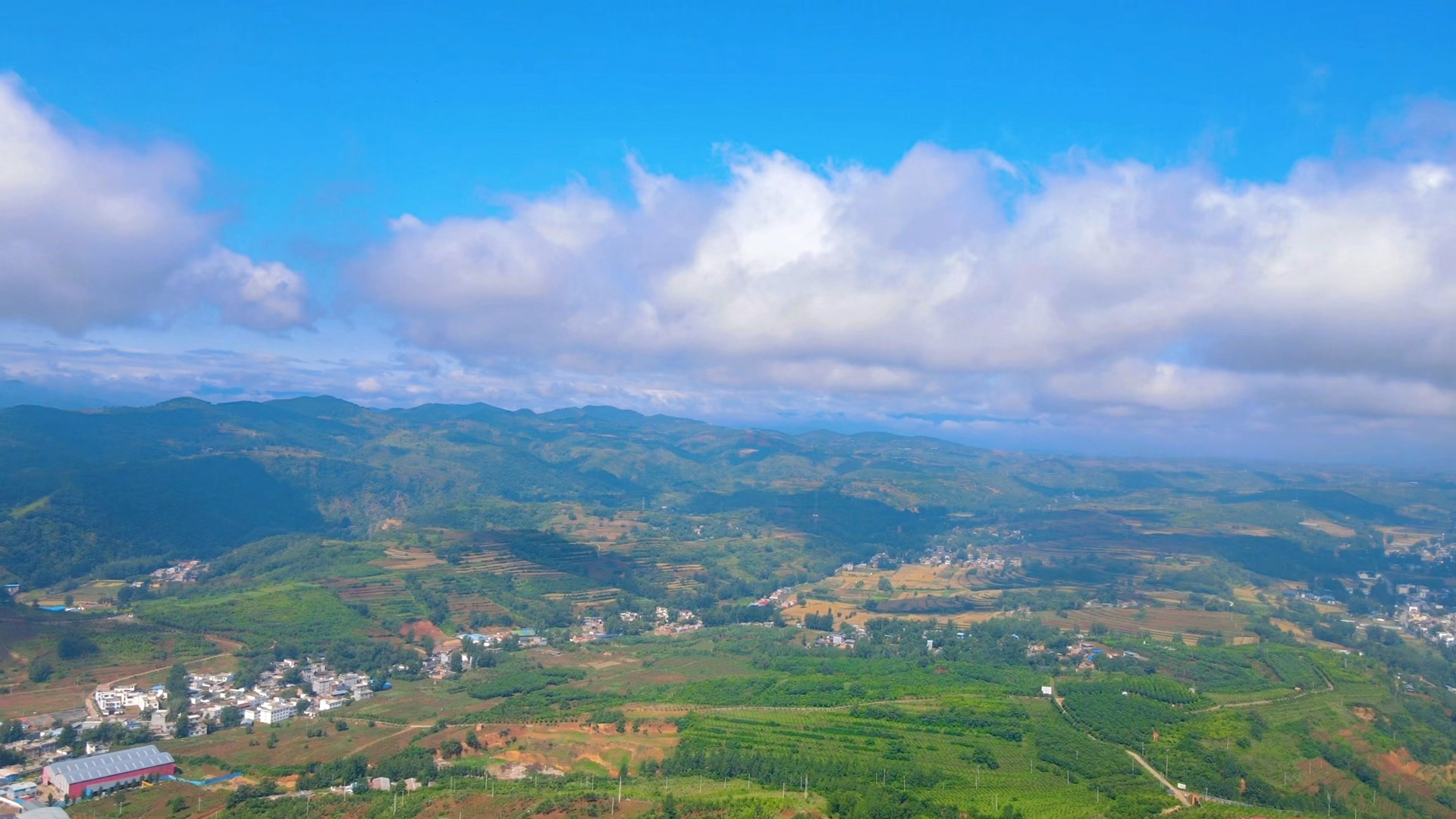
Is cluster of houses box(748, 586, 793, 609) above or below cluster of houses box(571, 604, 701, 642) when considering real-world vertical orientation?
below

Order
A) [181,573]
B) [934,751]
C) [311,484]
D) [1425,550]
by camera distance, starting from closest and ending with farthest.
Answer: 1. [934,751]
2. [181,573]
3. [1425,550]
4. [311,484]

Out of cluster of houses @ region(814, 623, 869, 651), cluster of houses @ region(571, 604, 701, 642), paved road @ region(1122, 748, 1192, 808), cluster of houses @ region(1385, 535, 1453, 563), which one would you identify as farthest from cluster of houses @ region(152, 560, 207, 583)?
cluster of houses @ region(1385, 535, 1453, 563)

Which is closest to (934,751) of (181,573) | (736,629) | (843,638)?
(843,638)

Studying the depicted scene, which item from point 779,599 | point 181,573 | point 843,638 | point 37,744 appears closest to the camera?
point 37,744

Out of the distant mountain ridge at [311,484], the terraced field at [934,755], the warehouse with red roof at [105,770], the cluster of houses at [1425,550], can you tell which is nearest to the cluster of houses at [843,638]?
the terraced field at [934,755]

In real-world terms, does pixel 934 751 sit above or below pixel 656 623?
above

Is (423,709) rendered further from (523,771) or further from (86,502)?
(86,502)

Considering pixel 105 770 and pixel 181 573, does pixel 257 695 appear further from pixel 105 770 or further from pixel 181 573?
pixel 181 573

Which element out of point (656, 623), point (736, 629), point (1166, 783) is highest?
point (1166, 783)

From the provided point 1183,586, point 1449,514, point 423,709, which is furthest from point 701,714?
point 1449,514

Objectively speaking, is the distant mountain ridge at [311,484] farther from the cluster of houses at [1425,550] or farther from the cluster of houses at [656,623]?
the cluster of houses at [656,623]

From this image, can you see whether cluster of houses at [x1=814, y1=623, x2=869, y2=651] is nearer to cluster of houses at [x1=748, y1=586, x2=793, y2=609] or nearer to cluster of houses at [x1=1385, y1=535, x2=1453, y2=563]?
cluster of houses at [x1=748, y1=586, x2=793, y2=609]
